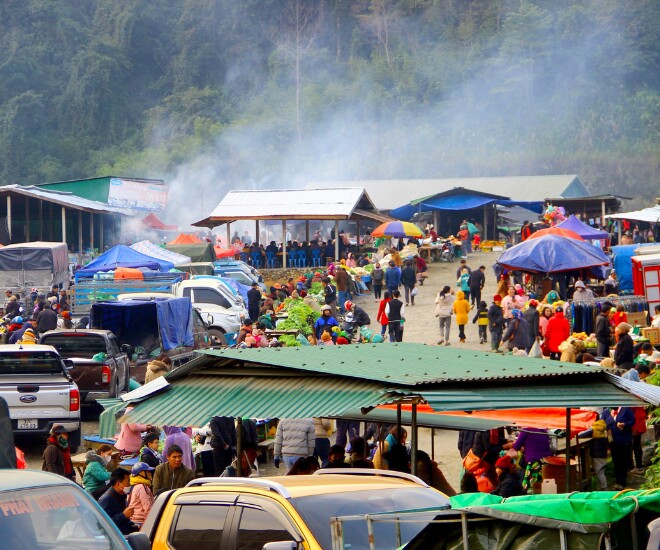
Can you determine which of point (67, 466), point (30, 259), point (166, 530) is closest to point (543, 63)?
point (30, 259)

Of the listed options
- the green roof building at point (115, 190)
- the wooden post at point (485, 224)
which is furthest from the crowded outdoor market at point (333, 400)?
the green roof building at point (115, 190)

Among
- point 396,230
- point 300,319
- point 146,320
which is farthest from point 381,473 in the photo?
point 396,230

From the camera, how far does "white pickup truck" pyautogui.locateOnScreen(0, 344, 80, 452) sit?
667 inches

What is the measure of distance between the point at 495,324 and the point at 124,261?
14456mm

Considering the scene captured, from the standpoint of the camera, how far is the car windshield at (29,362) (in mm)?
17500

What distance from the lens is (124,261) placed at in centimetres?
3597

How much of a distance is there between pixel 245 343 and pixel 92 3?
281 feet

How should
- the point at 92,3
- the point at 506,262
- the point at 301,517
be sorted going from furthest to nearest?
the point at 92,3, the point at 506,262, the point at 301,517

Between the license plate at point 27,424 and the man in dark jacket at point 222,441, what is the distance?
3.99m

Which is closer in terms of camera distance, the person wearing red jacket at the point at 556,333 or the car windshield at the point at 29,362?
the car windshield at the point at 29,362

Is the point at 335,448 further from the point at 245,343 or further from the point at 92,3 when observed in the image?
the point at 92,3

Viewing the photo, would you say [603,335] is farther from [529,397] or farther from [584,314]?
[529,397]

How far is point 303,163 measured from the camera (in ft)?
267

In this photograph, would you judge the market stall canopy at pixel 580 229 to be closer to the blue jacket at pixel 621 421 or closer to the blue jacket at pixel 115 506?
the blue jacket at pixel 621 421
